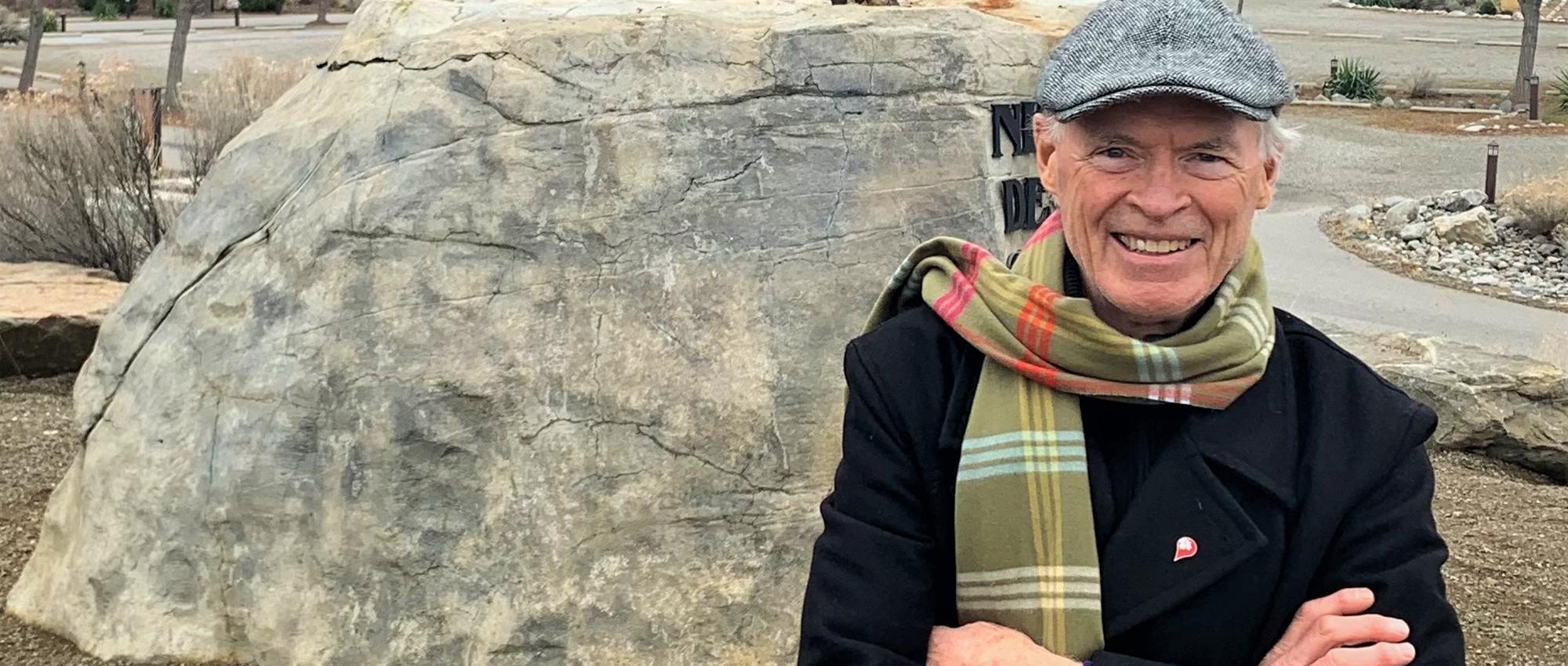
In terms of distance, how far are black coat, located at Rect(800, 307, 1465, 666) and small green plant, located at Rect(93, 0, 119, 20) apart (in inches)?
1620

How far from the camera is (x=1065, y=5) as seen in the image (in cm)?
464

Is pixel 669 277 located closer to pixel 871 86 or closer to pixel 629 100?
pixel 629 100

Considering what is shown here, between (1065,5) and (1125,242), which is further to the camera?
(1065,5)

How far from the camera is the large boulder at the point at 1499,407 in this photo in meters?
6.37

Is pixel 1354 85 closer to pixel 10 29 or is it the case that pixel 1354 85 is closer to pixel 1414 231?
pixel 1414 231

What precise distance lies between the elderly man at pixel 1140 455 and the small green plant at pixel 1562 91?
22.2 metres

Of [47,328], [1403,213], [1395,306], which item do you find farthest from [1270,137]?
[1403,213]

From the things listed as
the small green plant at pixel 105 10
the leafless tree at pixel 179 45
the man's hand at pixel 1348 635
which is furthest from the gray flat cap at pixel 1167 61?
the small green plant at pixel 105 10

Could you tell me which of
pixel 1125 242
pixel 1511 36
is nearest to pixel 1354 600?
pixel 1125 242

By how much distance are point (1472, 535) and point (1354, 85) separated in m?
19.9

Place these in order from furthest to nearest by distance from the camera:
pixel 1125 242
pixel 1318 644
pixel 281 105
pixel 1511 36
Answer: pixel 1511 36, pixel 281 105, pixel 1125 242, pixel 1318 644

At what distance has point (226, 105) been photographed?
30.0 ft

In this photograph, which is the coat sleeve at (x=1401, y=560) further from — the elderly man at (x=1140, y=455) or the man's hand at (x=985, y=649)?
the man's hand at (x=985, y=649)

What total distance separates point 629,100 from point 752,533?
3.76 ft
